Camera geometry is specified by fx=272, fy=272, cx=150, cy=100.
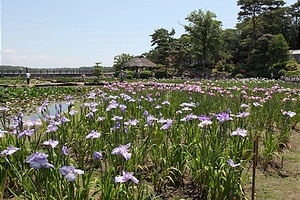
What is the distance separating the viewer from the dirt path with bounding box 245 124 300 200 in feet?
9.90

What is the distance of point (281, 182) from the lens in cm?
337

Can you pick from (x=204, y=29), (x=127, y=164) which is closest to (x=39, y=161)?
(x=127, y=164)

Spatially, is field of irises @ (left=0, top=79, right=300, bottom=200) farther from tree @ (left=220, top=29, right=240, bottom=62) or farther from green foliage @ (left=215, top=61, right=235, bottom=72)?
tree @ (left=220, top=29, right=240, bottom=62)

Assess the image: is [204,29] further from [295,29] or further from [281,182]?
[281,182]

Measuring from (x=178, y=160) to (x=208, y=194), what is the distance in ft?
2.14

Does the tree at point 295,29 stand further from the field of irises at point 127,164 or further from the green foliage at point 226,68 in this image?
the field of irises at point 127,164

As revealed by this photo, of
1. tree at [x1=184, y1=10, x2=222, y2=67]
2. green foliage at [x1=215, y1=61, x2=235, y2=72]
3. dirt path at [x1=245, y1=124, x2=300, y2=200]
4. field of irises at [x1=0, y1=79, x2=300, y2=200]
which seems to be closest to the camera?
field of irises at [x1=0, y1=79, x2=300, y2=200]

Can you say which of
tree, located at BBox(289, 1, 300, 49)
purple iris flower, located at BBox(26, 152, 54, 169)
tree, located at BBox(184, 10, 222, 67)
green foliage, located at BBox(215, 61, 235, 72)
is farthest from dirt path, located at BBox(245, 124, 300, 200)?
tree, located at BBox(289, 1, 300, 49)

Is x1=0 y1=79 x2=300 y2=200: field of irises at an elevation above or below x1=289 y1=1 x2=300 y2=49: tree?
below

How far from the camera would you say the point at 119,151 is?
1945 mm

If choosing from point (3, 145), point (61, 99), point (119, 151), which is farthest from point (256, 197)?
point (61, 99)

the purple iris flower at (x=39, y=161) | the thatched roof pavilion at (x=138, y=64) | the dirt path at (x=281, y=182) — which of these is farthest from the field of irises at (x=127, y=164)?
the thatched roof pavilion at (x=138, y=64)

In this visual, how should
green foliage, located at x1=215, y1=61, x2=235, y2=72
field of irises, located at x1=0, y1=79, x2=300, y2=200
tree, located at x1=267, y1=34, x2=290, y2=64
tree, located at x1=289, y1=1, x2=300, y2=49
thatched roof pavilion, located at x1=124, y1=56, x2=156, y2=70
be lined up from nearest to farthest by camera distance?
field of irises, located at x1=0, y1=79, x2=300, y2=200 → tree, located at x1=267, y1=34, x2=290, y2=64 → thatched roof pavilion, located at x1=124, y1=56, x2=156, y2=70 → green foliage, located at x1=215, y1=61, x2=235, y2=72 → tree, located at x1=289, y1=1, x2=300, y2=49

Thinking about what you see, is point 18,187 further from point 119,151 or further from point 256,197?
point 256,197
